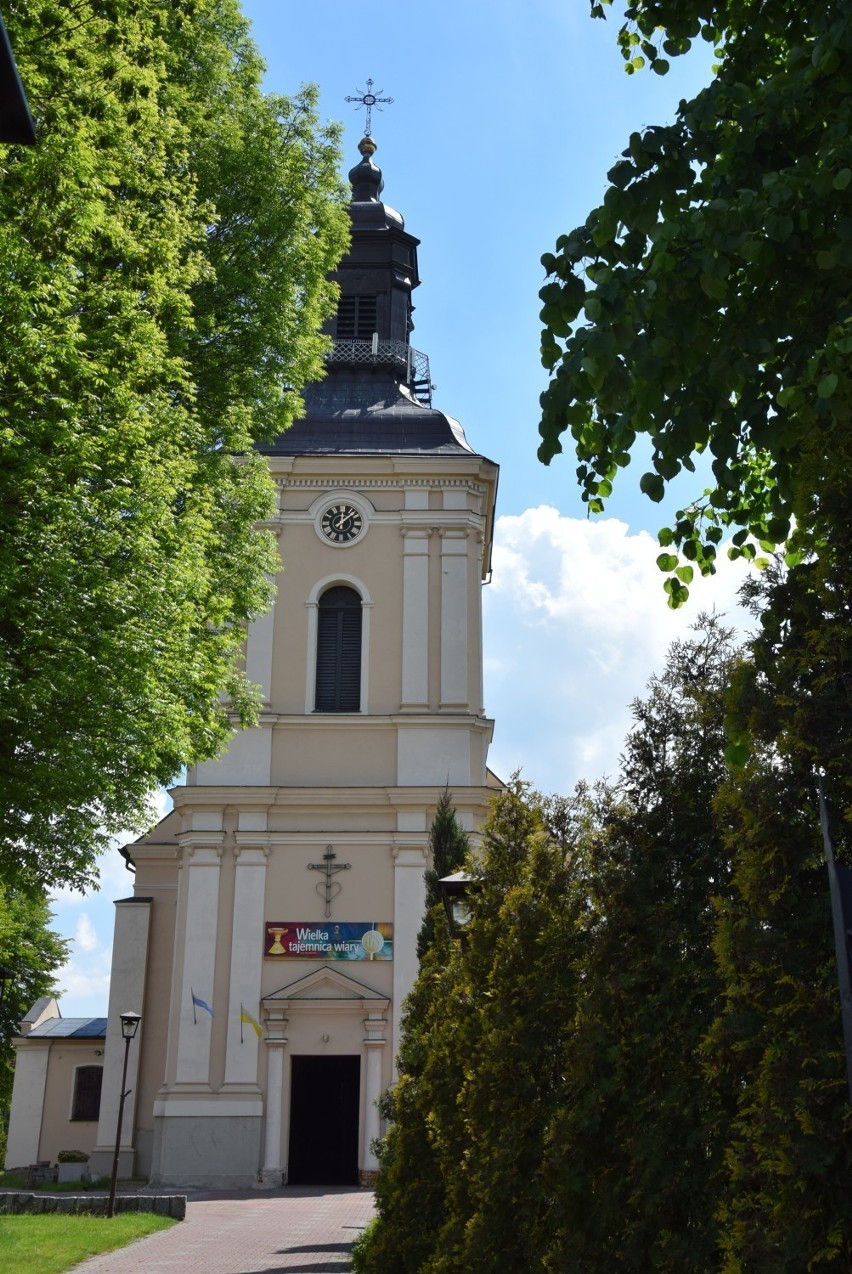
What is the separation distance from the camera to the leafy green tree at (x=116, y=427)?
34.5 ft

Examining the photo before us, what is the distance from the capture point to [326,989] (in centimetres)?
2691

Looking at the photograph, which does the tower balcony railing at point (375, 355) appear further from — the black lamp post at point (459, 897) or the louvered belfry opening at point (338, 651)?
the black lamp post at point (459, 897)

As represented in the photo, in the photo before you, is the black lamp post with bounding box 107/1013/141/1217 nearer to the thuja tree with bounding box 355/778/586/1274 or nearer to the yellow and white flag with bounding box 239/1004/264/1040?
the yellow and white flag with bounding box 239/1004/264/1040

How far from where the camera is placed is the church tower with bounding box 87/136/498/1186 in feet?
87.3

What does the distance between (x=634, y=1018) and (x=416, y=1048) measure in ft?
26.0

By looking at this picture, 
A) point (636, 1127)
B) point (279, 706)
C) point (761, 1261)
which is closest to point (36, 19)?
point (636, 1127)

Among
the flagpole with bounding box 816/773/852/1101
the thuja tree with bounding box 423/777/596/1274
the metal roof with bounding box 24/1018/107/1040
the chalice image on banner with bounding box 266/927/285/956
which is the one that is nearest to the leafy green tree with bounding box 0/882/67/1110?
the metal roof with bounding box 24/1018/107/1040

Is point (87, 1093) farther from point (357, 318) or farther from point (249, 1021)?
point (357, 318)

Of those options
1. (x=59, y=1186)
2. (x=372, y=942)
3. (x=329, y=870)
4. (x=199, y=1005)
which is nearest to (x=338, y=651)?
(x=329, y=870)

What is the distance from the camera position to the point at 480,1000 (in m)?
11.2

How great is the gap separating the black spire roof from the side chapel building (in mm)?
100

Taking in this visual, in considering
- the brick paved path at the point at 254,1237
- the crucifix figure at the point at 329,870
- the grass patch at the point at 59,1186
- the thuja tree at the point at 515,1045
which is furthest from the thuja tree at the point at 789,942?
the grass patch at the point at 59,1186

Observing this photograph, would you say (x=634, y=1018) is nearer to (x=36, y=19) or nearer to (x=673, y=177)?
(x=673, y=177)

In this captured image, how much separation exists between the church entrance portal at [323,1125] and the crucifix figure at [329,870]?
10.7 ft
